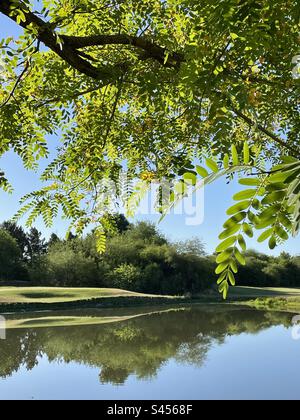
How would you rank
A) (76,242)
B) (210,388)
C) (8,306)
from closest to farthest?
(210,388) < (8,306) < (76,242)

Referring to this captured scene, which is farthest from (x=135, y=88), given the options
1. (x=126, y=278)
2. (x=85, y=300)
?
(x=126, y=278)

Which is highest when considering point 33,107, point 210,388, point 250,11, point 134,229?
point 134,229

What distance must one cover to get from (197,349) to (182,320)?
485 centimetres

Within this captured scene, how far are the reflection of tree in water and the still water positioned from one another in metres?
0.02

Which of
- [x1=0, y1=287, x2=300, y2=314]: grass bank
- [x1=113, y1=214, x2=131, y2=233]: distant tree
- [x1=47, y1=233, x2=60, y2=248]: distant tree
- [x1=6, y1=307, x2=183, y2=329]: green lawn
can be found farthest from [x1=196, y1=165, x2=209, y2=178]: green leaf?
[x1=47, y1=233, x2=60, y2=248]: distant tree

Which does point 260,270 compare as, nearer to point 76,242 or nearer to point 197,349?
point 76,242

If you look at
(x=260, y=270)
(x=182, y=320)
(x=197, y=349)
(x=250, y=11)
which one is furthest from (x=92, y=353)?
(x=260, y=270)

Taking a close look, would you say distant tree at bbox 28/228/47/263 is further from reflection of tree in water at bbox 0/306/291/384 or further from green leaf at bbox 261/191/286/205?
green leaf at bbox 261/191/286/205

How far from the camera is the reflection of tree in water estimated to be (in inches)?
371

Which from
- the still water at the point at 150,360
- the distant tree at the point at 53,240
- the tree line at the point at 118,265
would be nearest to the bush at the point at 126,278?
the tree line at the point at 118,265

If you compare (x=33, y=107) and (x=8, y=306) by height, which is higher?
(x=33, y=107)

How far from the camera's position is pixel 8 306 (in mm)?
17547

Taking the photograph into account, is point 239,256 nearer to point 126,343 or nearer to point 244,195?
point 244,195

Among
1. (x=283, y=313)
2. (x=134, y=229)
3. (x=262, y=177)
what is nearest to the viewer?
(x=262, y=177)
